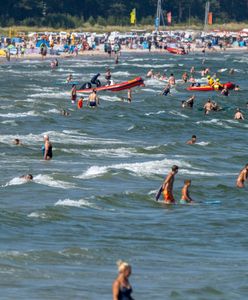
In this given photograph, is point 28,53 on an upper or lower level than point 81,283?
lower

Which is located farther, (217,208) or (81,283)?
(217,208)

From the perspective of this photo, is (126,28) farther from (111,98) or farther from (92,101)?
(92,101)

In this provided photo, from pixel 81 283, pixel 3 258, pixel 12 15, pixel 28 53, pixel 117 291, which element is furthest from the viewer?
pixel 12 15

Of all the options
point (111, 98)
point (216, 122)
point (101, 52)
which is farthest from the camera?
point (101, 52)

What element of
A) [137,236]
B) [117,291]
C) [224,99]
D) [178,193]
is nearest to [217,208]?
[178,193]

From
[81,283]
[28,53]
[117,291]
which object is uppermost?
[117,291]

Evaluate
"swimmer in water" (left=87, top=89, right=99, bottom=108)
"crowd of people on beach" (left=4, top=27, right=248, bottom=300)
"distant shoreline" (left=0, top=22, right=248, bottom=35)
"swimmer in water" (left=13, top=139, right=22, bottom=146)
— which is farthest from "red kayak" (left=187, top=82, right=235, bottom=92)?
"distant shoreline" (left=0, top=22, right=248, bottom=35)

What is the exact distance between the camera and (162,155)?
40688 mm

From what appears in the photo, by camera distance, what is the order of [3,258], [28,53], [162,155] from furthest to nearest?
[28,53]
[162,155]
[3,258]

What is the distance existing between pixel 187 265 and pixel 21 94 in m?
43.8

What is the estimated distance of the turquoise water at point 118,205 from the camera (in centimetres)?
2186

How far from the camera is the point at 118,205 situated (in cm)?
3019

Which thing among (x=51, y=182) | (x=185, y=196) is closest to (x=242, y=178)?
(x=185, y=196)

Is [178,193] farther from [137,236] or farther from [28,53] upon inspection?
[28,53]
